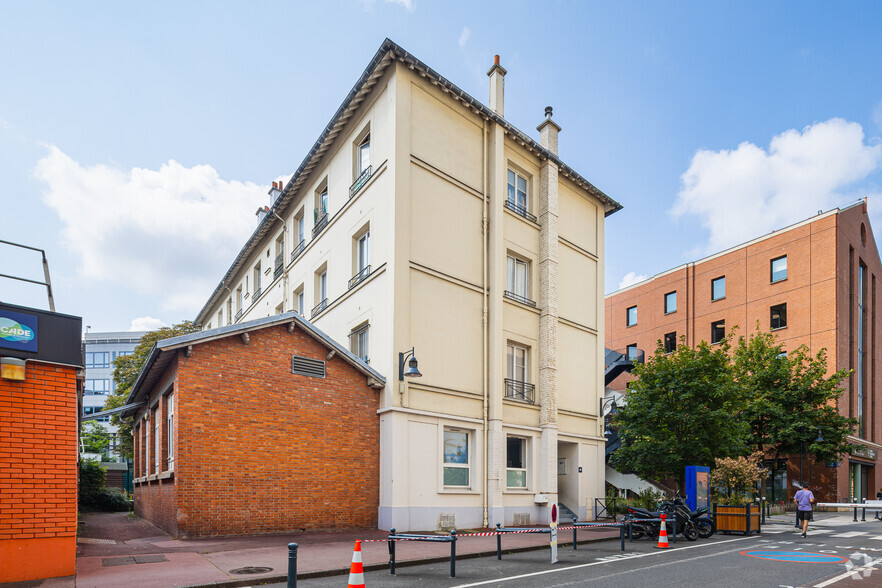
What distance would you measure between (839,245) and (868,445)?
13.1 meters

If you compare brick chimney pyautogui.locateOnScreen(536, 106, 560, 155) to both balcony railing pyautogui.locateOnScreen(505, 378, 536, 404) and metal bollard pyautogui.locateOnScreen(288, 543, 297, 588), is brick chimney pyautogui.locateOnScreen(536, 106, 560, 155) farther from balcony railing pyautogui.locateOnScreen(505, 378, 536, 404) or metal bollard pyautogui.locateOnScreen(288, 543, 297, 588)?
metal bollard pyautogui.locateOnScreen(288, 543, 297, 588)

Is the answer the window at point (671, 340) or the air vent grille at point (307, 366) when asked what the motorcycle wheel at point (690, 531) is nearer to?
the air vent grille at point (307, 366)

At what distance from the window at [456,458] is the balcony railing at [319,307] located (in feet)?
21.3

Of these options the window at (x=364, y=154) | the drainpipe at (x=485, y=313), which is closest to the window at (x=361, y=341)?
the drainpipe at (x=485, y=313)

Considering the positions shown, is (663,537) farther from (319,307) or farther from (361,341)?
→ (319,307)

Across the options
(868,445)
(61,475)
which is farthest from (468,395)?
(868,445)

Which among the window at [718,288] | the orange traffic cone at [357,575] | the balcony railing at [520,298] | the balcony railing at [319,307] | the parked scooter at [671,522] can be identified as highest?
the window at [718,288]

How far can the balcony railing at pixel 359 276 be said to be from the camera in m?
18.4

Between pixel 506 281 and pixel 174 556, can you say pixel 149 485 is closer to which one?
pixel 174 556

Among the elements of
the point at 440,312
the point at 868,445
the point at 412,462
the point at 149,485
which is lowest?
the point at 868,445

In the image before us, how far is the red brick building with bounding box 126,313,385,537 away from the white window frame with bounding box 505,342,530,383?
518cm

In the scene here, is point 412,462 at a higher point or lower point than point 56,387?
lower

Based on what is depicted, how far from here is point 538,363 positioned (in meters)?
20.5

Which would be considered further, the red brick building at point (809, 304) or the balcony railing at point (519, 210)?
the red brick building at point (809, 304)
